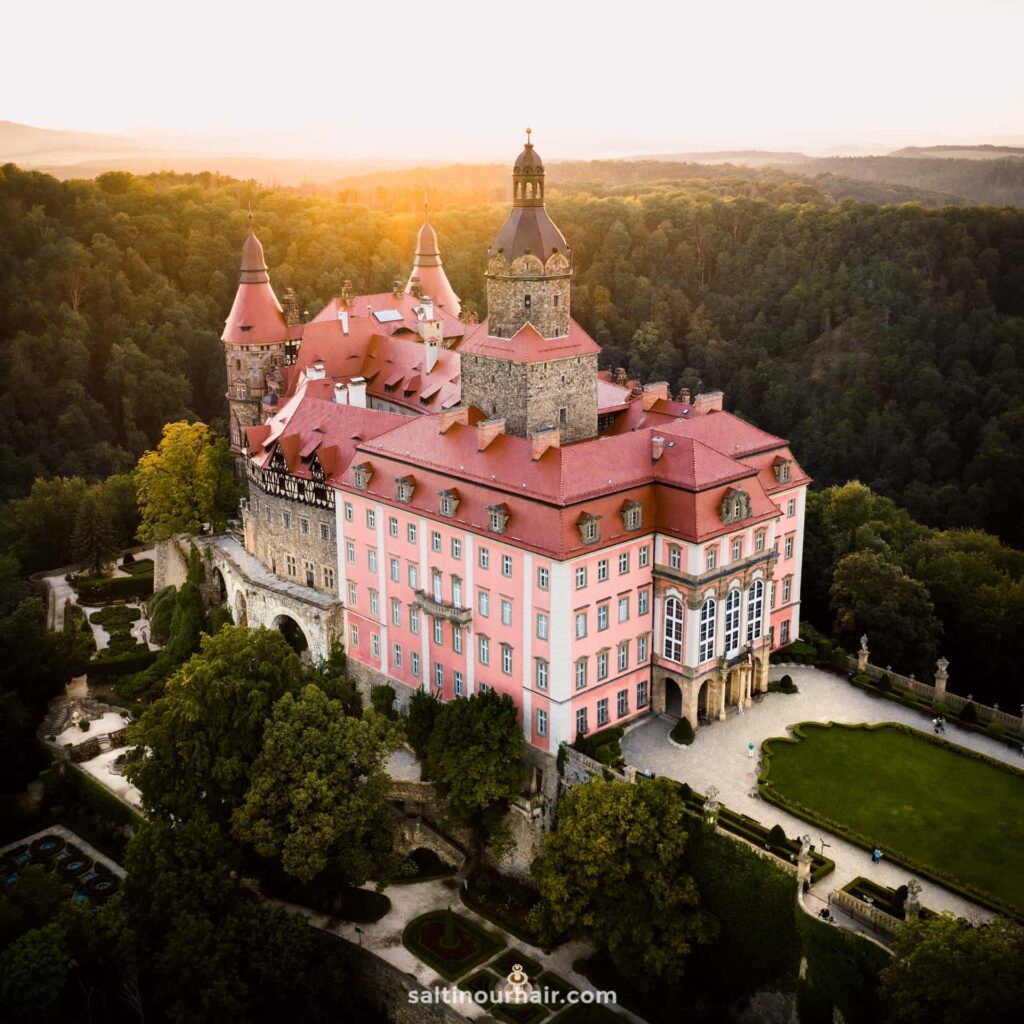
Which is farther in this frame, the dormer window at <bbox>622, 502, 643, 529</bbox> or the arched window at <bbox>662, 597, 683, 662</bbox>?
the arched window at <bbox>662, 597, 683, 662</bbox>

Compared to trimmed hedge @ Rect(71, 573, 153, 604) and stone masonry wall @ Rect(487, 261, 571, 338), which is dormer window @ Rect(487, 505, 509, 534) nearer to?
stone masonry wall @ Rect(487, 261, 571, 338)

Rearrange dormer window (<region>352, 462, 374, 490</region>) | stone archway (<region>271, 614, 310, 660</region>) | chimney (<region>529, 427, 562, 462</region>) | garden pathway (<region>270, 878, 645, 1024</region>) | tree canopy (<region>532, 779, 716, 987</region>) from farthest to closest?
stone archway (<region>271, 614, 310, 660</region>), dormer window (<region>352, 462, 374, 490</region>), chimney (<region>529, 427, 562, 462</region>), garden pathway (<region>270, 878, 645, 1024</region>), tree canopy (<region>532, 779, 716, 987</region>)

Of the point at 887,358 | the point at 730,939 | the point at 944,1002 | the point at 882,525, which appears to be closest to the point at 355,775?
the point at 730,939

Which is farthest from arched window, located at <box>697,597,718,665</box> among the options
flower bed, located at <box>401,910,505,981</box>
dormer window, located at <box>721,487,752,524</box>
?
flower bed, located at <box>401,910,505,981</box>

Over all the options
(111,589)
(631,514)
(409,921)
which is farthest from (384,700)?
(111,589)

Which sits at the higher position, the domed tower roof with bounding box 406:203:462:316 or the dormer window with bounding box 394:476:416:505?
the domed tower roof with bounding box 406:203:462:316

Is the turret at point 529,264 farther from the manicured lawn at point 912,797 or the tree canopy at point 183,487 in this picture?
the tree canopy at point 183,487

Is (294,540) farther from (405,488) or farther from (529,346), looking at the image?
(529,346)

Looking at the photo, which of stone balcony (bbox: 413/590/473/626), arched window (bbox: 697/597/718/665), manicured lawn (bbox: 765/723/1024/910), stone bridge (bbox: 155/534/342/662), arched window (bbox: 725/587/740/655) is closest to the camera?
manicured lawn (bbox: 765/723/1024/910)
